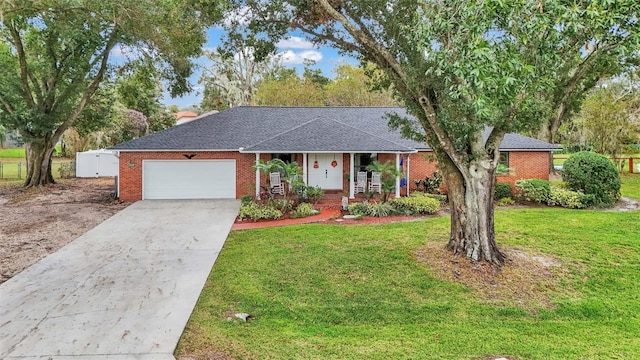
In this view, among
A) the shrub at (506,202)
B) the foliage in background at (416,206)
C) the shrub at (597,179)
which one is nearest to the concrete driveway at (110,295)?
the foliage in background at (416,206)

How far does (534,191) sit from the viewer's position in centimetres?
1534

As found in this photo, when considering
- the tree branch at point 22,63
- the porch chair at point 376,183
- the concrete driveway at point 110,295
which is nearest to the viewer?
the concrete driveway at point 110,295

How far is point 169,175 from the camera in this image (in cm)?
1670

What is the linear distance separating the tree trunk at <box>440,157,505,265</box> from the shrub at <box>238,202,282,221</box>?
6.75m

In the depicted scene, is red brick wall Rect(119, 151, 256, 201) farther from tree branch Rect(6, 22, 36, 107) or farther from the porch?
tree branch Rect(6, 22, 36, 107)

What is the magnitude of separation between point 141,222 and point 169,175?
15.4 feet

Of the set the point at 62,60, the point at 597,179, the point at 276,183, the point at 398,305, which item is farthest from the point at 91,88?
the point at 597,179

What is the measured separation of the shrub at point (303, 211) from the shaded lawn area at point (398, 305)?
3012 mm

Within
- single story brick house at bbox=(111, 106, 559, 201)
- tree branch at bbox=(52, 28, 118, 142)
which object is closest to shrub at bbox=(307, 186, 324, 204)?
single story brick house at bbox=(111, 106, 559, 201)

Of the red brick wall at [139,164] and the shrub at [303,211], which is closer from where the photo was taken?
the shrub at [303,211]

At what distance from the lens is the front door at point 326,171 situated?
1727 cm

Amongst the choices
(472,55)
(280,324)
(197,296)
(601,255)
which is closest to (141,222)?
(197,296)

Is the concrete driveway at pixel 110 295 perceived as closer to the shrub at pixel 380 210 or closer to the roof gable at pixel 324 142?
the roof gable at pixel 324 142

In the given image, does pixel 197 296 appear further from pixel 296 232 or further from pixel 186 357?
pixel 296 232
